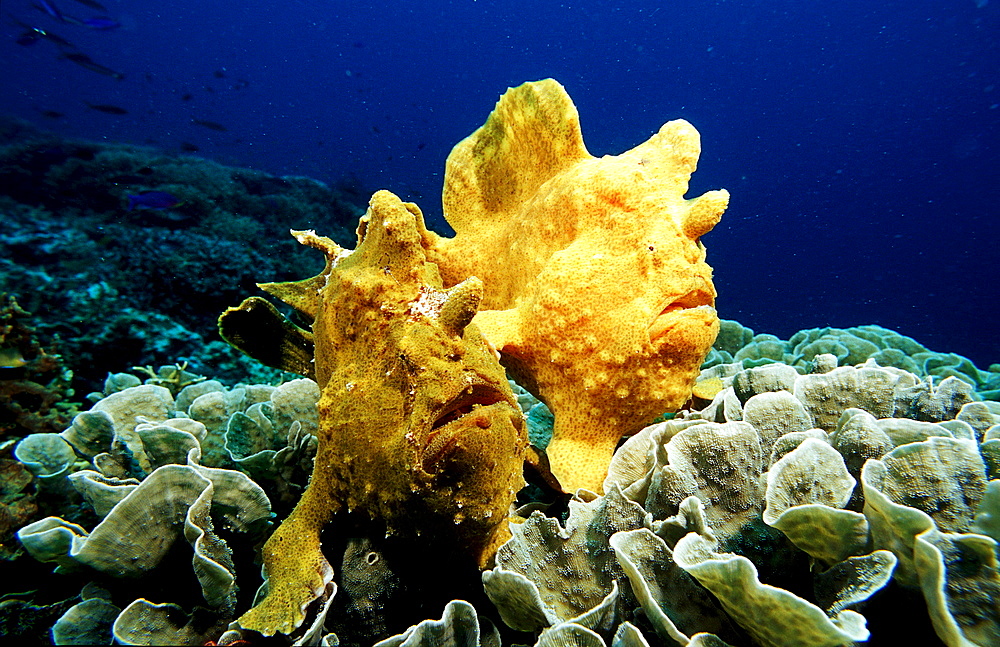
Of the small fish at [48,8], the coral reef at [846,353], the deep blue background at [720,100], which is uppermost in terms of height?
the deep blue background at [720,100]

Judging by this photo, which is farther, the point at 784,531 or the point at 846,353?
the point at 846,353

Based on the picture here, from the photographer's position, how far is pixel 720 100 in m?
94.7

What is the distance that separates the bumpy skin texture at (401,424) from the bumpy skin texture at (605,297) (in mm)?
494

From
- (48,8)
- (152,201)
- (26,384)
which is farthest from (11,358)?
(48,8)

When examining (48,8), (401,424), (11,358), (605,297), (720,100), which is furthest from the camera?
(720,100)

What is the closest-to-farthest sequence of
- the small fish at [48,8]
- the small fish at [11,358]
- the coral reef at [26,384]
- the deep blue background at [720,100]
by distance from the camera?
the coral reef at [26,384], the small fish at [11,358], the small fish at [48,8], the deep blue background at [720,100]

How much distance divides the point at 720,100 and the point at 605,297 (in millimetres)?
112209

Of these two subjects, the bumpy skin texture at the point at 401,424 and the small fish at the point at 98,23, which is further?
the small fish at the point at 98,23

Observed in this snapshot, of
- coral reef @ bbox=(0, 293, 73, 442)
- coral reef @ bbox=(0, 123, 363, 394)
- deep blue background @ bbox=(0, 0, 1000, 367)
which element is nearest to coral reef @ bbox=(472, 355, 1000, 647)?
coral reef @ bbox=(0, 293, 73, 442)

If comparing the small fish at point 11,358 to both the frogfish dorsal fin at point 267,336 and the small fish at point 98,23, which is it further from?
the small fish at point 98,23

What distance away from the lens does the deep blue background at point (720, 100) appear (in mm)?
76812

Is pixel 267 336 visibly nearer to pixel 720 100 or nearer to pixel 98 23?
pixel 98 23

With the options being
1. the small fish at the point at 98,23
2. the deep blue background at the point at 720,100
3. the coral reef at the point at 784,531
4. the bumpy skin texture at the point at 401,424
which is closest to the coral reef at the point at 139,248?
the small fish at the point at 98,23

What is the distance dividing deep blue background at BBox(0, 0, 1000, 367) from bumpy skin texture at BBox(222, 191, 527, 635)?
2547 inches
